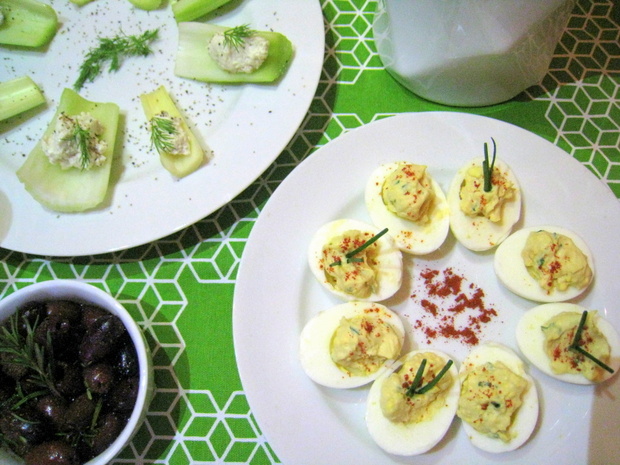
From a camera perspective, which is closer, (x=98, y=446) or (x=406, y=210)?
(x=98, y=446)

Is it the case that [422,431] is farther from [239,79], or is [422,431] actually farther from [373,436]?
[239,79]

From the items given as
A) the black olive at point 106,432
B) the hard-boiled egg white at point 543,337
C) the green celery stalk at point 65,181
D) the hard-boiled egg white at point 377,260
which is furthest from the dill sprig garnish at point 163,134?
the hard-boiled egg white at point 543,337

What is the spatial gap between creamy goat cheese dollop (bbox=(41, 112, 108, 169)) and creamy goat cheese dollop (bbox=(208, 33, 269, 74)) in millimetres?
411

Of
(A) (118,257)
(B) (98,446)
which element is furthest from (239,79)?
(B) (98,446)

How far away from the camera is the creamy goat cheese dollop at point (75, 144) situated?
1.42 metres

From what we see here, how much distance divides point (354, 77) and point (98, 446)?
1272mm

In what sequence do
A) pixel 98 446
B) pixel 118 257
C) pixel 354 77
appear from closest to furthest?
pixel 98 446 < pixel 118 257 < pixel 354 77

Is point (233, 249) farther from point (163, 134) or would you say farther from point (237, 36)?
point (237, 36)

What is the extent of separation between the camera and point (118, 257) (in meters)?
1.53

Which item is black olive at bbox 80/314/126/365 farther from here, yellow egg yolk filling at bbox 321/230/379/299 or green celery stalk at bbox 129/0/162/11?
green celery stalk at bbox 129/0/162/11

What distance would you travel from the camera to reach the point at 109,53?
63.2 inches

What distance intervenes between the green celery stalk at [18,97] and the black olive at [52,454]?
3.12 ft

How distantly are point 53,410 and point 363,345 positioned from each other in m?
0.75

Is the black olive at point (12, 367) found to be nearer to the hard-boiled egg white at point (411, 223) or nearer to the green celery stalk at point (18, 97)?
the green celery stalk at point (18, 97)
